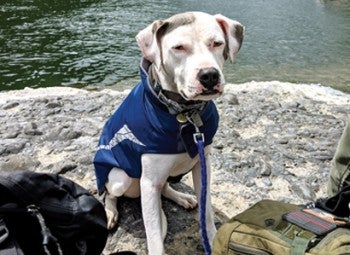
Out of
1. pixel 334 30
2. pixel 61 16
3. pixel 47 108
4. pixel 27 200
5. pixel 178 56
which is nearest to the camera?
pixel 27 200

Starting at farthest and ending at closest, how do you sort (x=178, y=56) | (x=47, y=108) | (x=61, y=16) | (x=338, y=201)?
(x=61, y=16)
(x=47, y=108)
(x=178, y=56)
(x=338, y=201)

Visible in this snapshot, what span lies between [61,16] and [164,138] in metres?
18.9

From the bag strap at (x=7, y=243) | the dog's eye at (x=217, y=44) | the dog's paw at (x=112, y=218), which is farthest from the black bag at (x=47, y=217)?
the dog's eye at (x=217, y=44)

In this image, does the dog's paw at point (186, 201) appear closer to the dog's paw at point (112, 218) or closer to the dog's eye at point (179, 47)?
the dog's paw at point (112, 218)

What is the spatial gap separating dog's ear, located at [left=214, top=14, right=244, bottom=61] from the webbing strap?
136 centimetres

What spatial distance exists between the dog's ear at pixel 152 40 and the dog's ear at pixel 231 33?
1.34 ft

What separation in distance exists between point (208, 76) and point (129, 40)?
44.9 feet

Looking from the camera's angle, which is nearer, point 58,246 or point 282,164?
point 58,246

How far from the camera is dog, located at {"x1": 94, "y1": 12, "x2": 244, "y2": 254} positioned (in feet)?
9.61

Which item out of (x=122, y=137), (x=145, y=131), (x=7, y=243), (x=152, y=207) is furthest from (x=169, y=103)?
(x=7, y=243)

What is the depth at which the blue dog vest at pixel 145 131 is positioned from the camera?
3086mm

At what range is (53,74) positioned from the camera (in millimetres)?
12438

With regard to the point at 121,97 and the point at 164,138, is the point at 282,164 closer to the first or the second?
the point at 164,138

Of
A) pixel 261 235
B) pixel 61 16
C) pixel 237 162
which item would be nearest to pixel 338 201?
pixel 261 235
